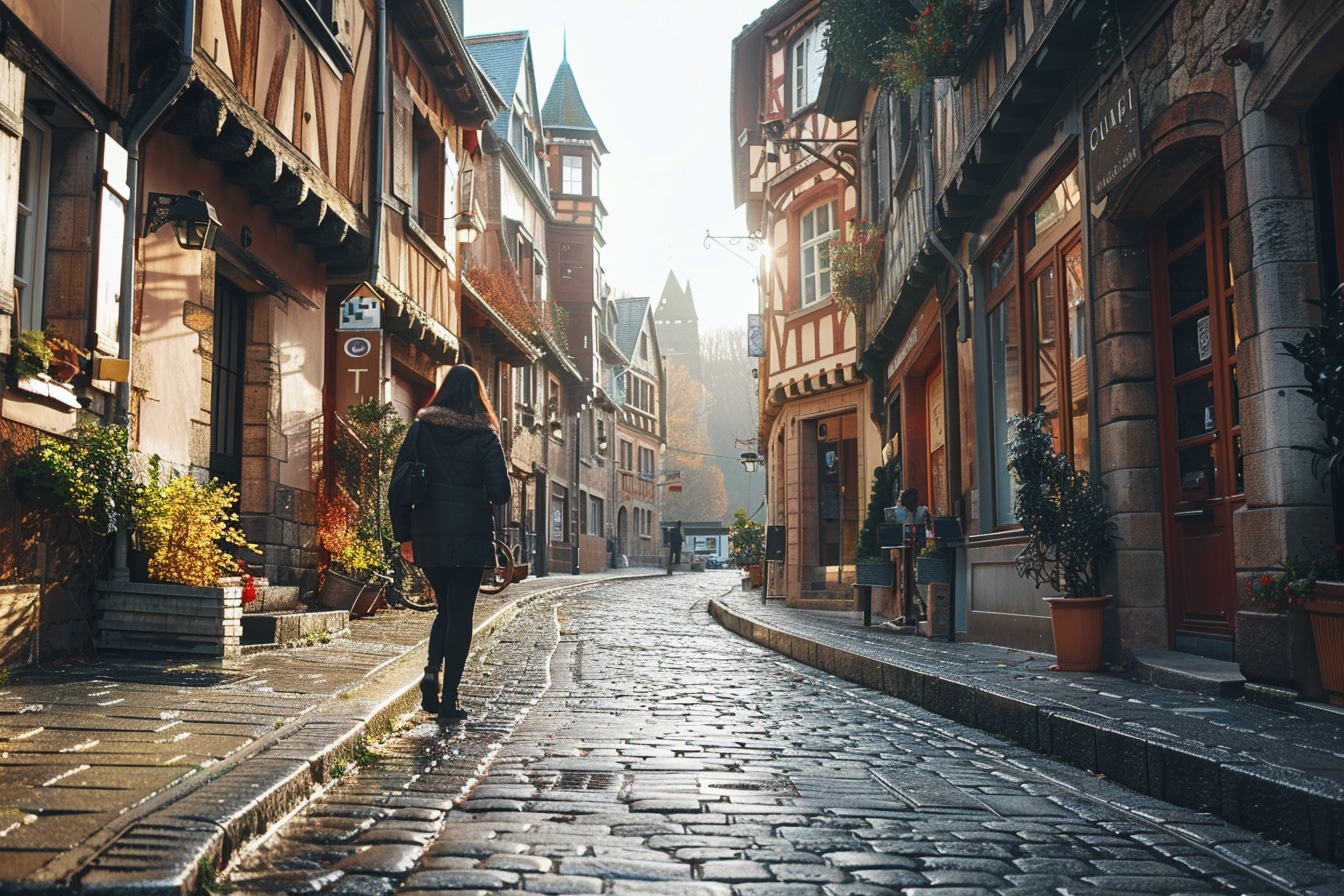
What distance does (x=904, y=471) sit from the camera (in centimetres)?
1415

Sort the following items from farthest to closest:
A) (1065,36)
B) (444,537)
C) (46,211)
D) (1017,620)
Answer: (1017,620), (1065,36), (46,211), (444,537)

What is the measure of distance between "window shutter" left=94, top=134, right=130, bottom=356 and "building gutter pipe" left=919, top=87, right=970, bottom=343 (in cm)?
626

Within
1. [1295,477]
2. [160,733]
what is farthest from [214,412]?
[1295,477]

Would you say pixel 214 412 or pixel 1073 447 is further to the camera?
pixel 214 412

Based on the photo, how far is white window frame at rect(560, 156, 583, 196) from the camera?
→ 3531cm

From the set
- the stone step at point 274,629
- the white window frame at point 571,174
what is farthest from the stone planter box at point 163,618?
the white window frame at point 571,174

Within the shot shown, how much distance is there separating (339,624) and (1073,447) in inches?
203

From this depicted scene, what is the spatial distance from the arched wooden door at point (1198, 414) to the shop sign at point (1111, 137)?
1.27 ft

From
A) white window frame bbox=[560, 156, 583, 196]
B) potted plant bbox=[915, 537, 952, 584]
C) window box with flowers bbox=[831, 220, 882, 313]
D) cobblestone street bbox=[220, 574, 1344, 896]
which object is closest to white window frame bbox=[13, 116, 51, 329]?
cobblestone street bbox=[220, 574, 1344, 896]

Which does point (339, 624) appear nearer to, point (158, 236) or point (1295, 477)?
point (158, 236)

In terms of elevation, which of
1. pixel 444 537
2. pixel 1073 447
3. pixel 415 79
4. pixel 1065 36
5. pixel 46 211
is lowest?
pixel 444 537

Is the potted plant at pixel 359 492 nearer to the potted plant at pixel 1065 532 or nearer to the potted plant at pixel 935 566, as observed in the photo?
the potted plant at pixel 935 566

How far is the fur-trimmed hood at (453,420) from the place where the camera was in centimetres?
614

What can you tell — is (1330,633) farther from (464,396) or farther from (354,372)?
(354,372)
